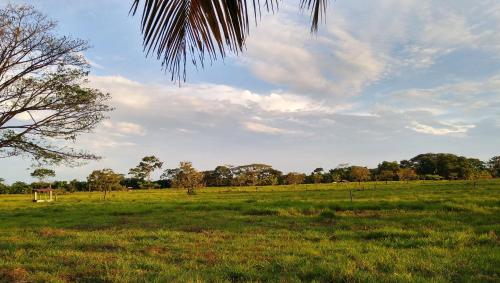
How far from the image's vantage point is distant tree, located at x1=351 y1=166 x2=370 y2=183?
284ft

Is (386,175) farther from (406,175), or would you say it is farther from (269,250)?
(269,250)

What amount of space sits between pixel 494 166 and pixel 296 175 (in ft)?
135

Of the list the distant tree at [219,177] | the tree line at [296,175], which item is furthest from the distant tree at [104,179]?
the distant tree at [219,177]

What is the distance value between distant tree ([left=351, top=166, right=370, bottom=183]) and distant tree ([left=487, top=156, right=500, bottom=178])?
2453cm

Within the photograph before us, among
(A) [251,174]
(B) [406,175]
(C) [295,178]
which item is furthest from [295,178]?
(B) [406,175]

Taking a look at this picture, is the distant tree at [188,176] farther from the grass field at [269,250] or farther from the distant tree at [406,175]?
the grass field at [269,250]

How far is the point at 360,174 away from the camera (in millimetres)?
86438

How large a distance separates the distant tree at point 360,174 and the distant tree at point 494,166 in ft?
80.5

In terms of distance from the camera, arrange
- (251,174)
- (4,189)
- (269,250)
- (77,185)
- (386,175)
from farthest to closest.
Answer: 1. (251,174)
2. (386,175)
3. (77,185)
4. (4,189)
5. (269,250)

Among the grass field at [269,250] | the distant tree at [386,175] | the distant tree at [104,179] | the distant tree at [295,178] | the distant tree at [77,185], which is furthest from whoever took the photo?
the distant tree at [295,178]

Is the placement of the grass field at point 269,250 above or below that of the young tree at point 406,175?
below

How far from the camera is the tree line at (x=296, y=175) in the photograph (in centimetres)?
7444

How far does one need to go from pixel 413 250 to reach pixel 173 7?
361 inches

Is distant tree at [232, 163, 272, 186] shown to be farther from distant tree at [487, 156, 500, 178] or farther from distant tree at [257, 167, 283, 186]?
distant tree at [487, 156, 500, 178]
